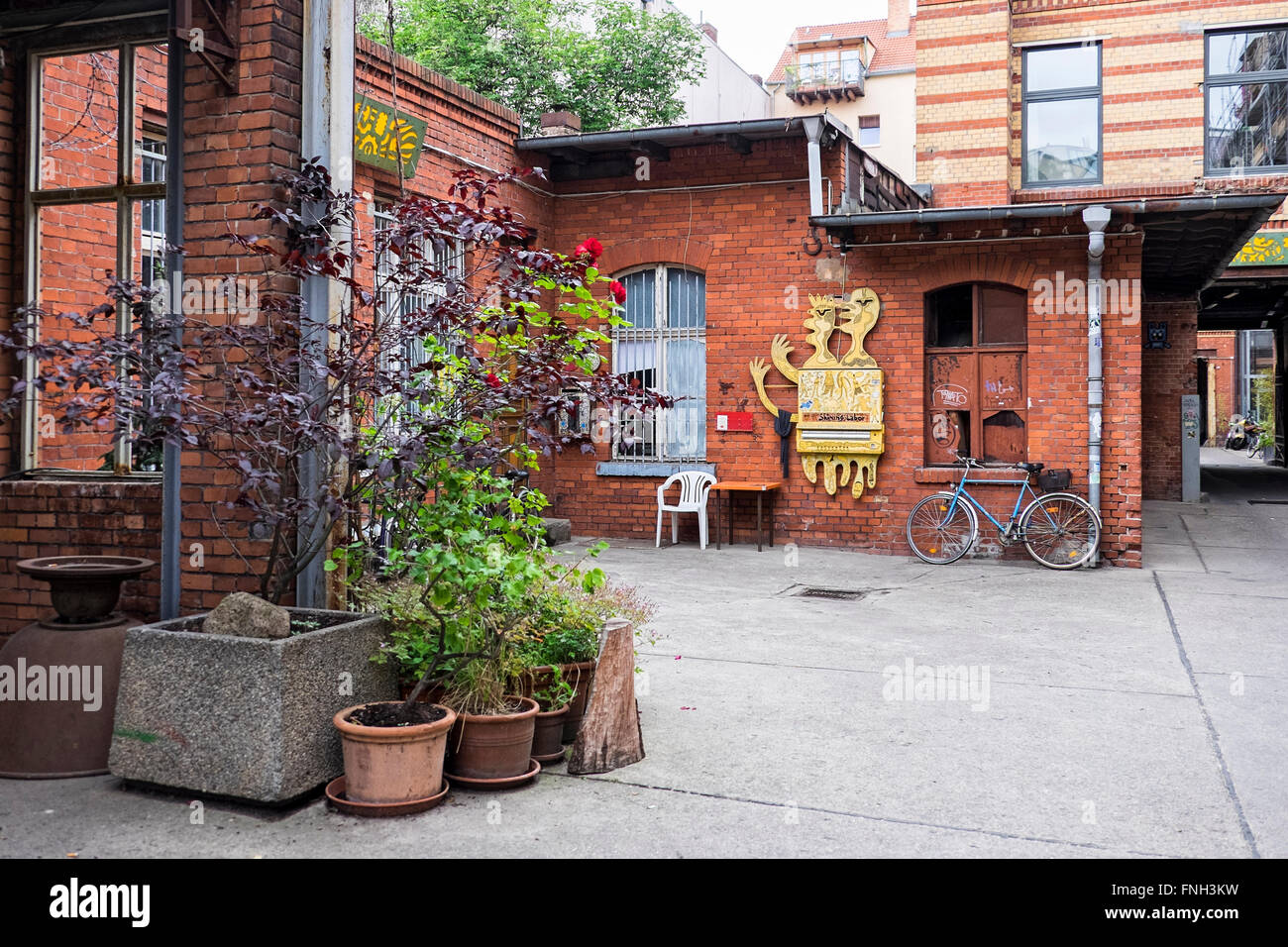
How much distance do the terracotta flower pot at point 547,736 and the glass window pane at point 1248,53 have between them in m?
15.8

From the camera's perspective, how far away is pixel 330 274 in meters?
4.46

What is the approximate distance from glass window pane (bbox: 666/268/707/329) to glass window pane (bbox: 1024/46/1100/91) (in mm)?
7251

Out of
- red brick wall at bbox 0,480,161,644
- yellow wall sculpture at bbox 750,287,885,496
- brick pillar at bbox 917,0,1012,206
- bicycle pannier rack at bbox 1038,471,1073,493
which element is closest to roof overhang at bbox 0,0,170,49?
red brick wall at bbox 0,480,161,644

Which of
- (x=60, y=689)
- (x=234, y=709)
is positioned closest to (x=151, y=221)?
(x=60, y=689)

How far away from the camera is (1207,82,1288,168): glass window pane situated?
15500 millimetres

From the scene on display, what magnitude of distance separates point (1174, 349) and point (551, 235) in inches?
421

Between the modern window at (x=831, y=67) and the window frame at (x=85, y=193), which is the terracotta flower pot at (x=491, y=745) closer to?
the window frame at (x=85, y=193)

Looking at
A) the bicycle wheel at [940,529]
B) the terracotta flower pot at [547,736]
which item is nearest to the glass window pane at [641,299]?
the bicycle wheel at [940,529]

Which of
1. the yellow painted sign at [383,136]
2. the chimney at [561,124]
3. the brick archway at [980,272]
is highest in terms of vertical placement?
the chimney at [561,124]

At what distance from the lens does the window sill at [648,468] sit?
42.3 feet

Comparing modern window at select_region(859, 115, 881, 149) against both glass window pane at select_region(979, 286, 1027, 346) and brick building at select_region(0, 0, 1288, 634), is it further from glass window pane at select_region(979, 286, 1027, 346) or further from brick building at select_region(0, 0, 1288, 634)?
glass window pane at select_region(979, 286, 1027, 346)

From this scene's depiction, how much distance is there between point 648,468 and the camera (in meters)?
13.0

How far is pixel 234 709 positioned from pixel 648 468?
930 centimetres

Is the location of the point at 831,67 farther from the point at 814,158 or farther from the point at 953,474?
the point at 953,474
